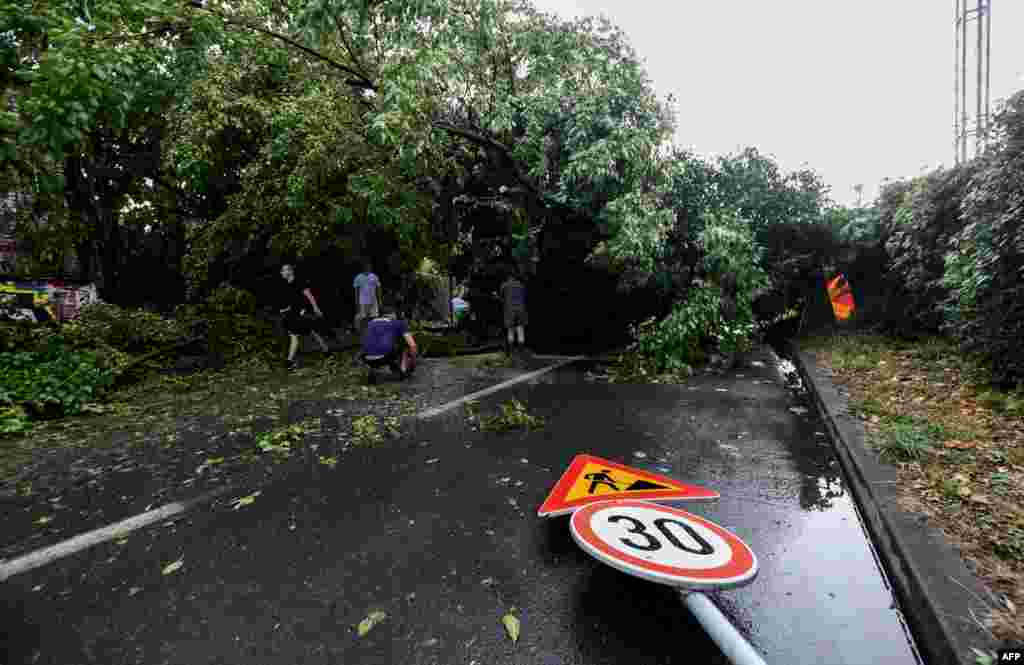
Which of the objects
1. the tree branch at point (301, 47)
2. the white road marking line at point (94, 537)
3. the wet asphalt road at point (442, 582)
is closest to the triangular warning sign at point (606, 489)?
the wet asphalt road at point (442, 582)

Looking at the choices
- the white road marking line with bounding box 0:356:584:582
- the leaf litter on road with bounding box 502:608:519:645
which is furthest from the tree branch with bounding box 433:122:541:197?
the leaf litter on road with bounding box 502:608:519:645

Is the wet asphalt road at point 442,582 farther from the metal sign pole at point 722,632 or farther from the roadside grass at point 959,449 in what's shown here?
the roadside grass at point 959,449

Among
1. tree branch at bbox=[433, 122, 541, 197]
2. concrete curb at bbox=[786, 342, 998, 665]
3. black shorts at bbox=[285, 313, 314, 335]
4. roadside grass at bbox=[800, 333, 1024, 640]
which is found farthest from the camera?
black shorts at bbox=[285, 313, 314, 335]

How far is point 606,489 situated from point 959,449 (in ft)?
9.83

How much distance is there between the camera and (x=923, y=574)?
250cm

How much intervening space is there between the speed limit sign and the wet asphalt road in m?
0.27

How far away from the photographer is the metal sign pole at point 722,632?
1960 millimetres

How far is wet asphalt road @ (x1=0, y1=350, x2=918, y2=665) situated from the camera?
235cm

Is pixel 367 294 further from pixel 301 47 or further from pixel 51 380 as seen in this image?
pixel 51 380

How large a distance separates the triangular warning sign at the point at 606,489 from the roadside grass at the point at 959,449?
1.41m

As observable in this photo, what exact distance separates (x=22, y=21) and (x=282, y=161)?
5.83m

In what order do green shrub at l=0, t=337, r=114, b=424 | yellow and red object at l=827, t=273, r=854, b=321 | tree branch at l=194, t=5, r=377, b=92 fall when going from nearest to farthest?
1. green shrub at l=0, t=337, r=114, b=424
2. tree branch at l=194, t=5, r=377, b=92
3. yellow and red object at l=827, t=273, r=854, b=321

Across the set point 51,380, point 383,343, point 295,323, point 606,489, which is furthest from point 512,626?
point 295,323

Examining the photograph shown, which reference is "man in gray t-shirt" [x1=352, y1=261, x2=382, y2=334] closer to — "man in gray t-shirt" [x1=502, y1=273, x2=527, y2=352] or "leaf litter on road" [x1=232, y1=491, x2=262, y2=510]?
"man in gray t-shirt" [x1=502, y1=273, x2=527, y2=352]
